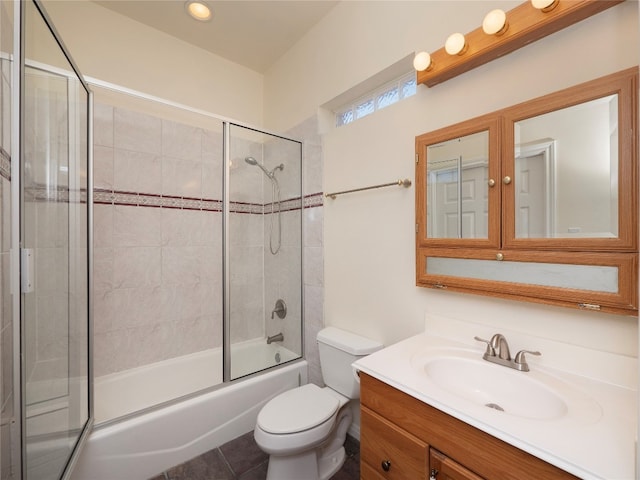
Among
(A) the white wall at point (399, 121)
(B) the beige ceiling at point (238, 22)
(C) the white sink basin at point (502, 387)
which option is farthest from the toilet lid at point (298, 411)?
(B) the beige ceiling at point (238, 22)

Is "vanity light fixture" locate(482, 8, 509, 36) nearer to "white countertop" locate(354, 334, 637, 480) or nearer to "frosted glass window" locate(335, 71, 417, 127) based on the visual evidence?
"frosted glass window" locate(335, 71, 417, 127)

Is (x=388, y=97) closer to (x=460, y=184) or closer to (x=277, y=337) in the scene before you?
(x=460, y=184)

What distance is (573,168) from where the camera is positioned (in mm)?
967

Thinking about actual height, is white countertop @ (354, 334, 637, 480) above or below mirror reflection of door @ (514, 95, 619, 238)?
below

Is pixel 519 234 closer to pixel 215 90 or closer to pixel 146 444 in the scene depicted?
pixel 146 444

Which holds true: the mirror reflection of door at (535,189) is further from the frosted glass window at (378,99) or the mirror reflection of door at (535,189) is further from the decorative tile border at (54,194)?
the decorative tile border at (54,194)

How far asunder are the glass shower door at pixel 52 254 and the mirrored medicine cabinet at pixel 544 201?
1.53m

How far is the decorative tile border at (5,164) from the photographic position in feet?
2.68

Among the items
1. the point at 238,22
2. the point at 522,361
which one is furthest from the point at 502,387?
the point at 238,22

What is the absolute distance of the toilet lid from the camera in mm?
1326

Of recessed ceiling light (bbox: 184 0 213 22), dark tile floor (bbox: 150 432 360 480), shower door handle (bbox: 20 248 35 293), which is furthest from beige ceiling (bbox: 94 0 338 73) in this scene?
dark tile floor (bbox: 150 432 360 480)

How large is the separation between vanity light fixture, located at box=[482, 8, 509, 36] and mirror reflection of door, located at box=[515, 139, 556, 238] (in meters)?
0.43

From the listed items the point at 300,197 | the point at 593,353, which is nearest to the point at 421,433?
the point at 593,353

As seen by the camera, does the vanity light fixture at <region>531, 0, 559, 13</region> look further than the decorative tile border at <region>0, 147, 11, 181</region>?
Yes
